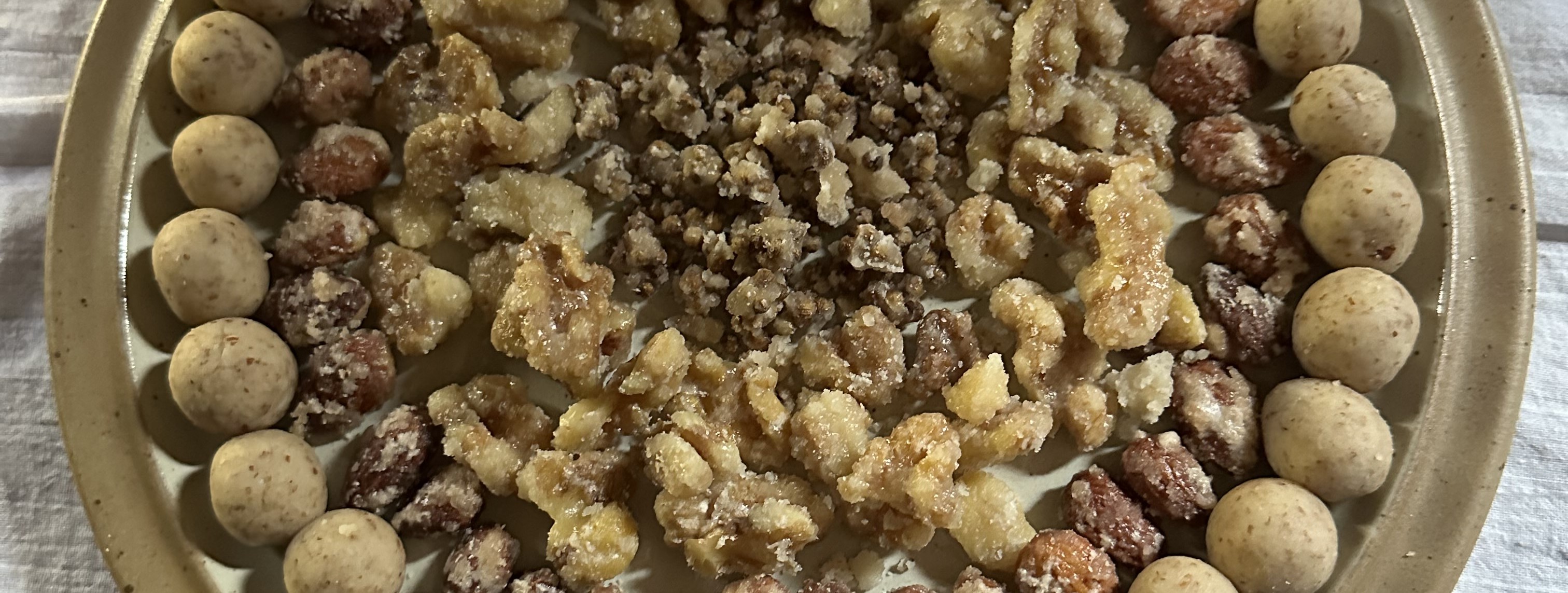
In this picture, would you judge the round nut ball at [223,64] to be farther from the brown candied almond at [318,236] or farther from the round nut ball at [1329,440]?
the round nut ball at [1329,440]

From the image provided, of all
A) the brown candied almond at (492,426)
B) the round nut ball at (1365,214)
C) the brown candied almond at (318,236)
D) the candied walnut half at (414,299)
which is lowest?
the brown candied almond at (492,426)

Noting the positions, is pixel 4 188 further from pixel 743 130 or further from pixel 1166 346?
pixel 1166 346

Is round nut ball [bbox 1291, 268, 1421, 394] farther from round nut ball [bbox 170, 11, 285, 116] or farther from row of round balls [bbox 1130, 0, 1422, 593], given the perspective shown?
round nut ball [bbox 170, 11, 285, 116]

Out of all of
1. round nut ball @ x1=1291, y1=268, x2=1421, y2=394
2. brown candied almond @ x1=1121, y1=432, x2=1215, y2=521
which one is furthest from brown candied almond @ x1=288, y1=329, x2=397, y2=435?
round nut ball @ x1=1291, y1=268, x2=1421, y2=394

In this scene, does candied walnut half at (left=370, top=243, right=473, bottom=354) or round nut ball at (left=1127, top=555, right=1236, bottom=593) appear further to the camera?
candied walnut half at (left=370, top=243, right=473, bottom=354)

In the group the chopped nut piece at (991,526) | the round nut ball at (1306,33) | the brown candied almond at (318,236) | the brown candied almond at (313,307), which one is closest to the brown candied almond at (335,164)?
the brown candied almond at (318,236)

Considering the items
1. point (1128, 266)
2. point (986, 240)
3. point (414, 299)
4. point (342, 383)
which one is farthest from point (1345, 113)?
→ point (342, 383)
